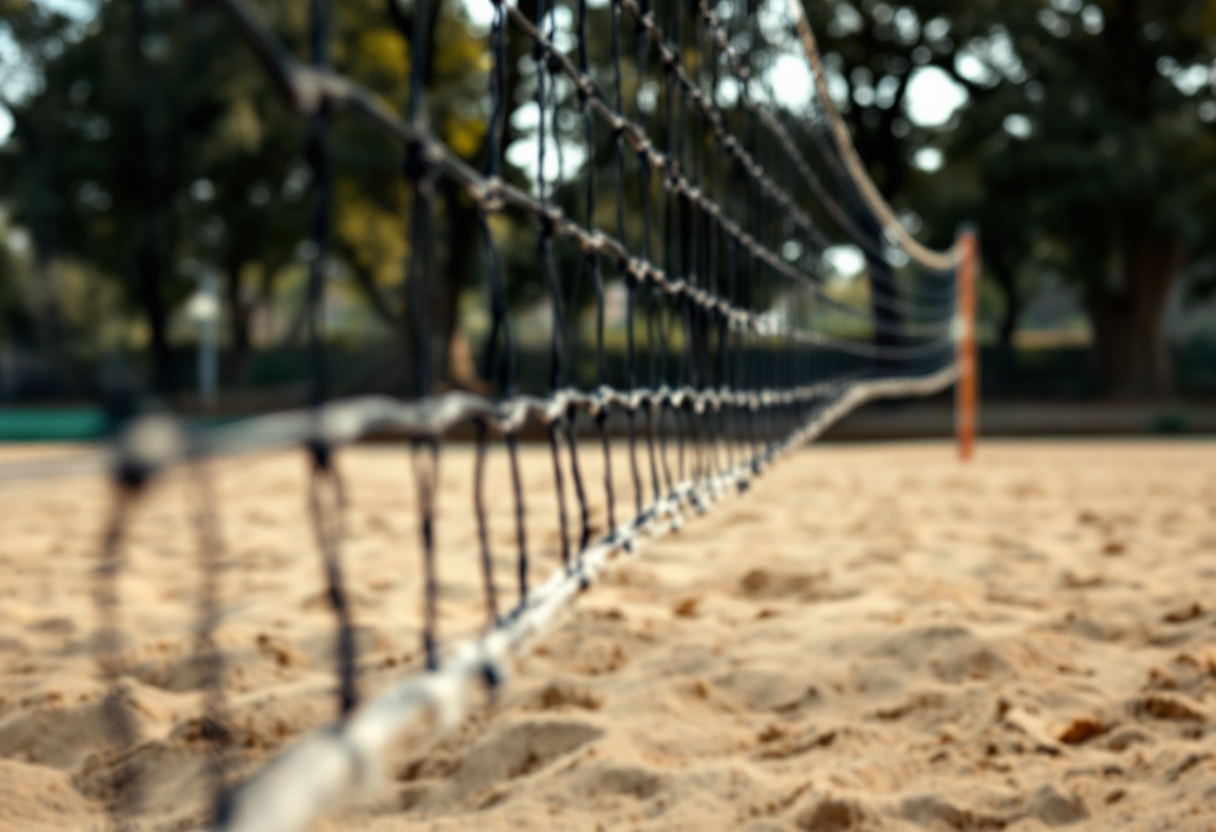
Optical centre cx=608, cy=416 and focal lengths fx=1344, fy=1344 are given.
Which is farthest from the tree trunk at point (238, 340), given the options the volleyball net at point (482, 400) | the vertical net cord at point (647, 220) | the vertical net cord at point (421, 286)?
the vertical net cord at point (421, 286)

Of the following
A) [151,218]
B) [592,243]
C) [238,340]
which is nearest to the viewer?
[151,218]

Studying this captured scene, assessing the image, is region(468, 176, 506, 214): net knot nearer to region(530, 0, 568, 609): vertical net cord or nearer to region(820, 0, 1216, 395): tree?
region(530, 0, 568, 609): vertical net cord

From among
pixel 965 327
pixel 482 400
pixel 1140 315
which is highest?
pixel 1140 315

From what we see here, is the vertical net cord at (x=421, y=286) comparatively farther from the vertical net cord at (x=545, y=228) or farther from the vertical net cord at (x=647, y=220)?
the vertical net cord at (x=647, y=220)

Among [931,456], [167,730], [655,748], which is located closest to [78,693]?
[167,730]

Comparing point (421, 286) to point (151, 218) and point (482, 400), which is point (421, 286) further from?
point (151, 218)

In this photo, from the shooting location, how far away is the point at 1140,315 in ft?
70.7

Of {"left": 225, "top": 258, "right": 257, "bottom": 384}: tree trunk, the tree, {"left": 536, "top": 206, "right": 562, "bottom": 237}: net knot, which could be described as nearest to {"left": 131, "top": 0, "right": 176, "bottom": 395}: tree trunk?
{"left": 536, "top": 206, "right": 562, "bottom": 237}: net knot

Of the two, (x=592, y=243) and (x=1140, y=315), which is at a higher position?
(x=1140, y=315)

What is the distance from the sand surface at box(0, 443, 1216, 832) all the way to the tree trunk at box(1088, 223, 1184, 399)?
17.8 metres

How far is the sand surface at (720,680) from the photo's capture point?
2020mm

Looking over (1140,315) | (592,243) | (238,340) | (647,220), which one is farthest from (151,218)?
(238,340)

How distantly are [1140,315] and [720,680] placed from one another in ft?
68.2

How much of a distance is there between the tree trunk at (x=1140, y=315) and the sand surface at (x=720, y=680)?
17.8m
